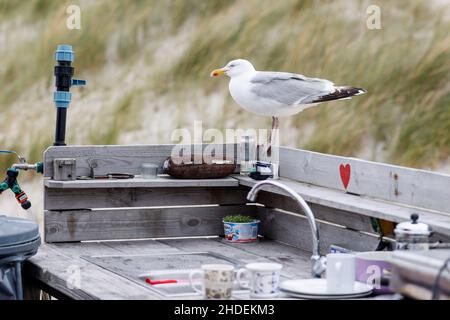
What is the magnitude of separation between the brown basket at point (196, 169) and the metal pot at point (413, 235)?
1.48 meters

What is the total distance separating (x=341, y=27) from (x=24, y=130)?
2.83 m

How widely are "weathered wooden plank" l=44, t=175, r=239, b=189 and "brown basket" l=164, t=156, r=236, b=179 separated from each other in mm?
28

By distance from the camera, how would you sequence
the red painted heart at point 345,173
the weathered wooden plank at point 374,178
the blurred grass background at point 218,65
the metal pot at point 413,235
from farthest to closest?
the blurred grass background at point 218,65, the red painted heart at point 345,173, the weathered wooden plank at point 374,178, the metal pot at point 413,235

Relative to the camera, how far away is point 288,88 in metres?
4.44

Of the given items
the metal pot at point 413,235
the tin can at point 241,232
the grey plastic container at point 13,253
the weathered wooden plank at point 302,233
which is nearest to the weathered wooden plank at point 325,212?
the weathered wooden plank at point 302,233

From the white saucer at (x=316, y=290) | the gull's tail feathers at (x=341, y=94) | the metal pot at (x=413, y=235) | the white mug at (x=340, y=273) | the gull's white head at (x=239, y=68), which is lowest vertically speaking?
the white saucer at (x=316, y=290)

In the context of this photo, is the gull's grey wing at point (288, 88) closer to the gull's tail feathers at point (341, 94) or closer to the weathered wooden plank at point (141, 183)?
the gull's tail feathers at point (341, 94)

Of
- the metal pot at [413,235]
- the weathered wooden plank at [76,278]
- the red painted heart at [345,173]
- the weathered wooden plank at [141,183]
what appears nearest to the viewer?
the metal pot at [413,235]

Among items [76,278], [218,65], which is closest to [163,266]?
[76,278]

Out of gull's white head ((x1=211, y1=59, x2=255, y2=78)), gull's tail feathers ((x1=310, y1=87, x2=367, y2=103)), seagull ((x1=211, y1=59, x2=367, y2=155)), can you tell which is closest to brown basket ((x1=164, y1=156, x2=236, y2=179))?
seagull ((x1=211, y1=59, x2=367, y2=155))

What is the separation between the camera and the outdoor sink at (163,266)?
3625 mm

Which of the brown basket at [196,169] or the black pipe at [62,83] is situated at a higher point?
the black pipe at [62,83]

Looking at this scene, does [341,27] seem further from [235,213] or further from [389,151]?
[235,213]

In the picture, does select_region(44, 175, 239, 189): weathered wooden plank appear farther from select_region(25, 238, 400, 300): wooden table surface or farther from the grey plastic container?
Answer: the grey plastic container
